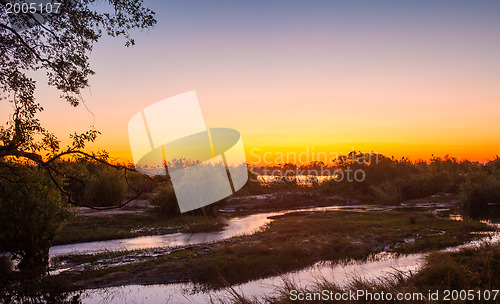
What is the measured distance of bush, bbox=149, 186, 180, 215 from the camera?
25484 mm

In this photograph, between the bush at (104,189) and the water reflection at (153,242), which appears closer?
the water reflection at (153,242)

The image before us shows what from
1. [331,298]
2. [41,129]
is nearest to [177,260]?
[41,129]

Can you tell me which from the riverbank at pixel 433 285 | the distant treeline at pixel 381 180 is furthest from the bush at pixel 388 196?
the riverbank at pixel 433 285

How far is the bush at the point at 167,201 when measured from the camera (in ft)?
83.6

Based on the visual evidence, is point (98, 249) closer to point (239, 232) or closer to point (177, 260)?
point (177, 260)

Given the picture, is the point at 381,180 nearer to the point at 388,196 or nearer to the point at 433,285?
the point at 388,196

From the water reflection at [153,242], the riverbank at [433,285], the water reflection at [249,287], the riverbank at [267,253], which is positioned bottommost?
the water reflection at [153,242]

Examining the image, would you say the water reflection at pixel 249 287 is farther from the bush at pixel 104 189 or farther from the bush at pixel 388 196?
the bush at pixel 388 196

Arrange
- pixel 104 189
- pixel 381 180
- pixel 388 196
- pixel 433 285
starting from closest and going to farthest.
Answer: pixel 433 285, pixel 104 189, pixel 388 196, pixel 381 180

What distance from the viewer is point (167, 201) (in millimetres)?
25531

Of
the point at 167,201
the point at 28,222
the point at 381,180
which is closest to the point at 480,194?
the point at 381,180

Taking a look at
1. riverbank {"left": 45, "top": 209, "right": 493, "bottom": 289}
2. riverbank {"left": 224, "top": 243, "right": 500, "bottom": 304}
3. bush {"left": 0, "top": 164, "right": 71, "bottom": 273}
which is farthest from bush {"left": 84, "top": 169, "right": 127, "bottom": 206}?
riverbank {"left": 224, "top": 243, "right": 500, "bottom": 304}

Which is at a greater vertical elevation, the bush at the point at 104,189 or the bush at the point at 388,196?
the bush at the point at 104,189

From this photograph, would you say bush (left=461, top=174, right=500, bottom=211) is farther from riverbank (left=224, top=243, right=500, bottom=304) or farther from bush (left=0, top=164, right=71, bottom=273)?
bush (left=0, top=164, right=71, bottom=273)
